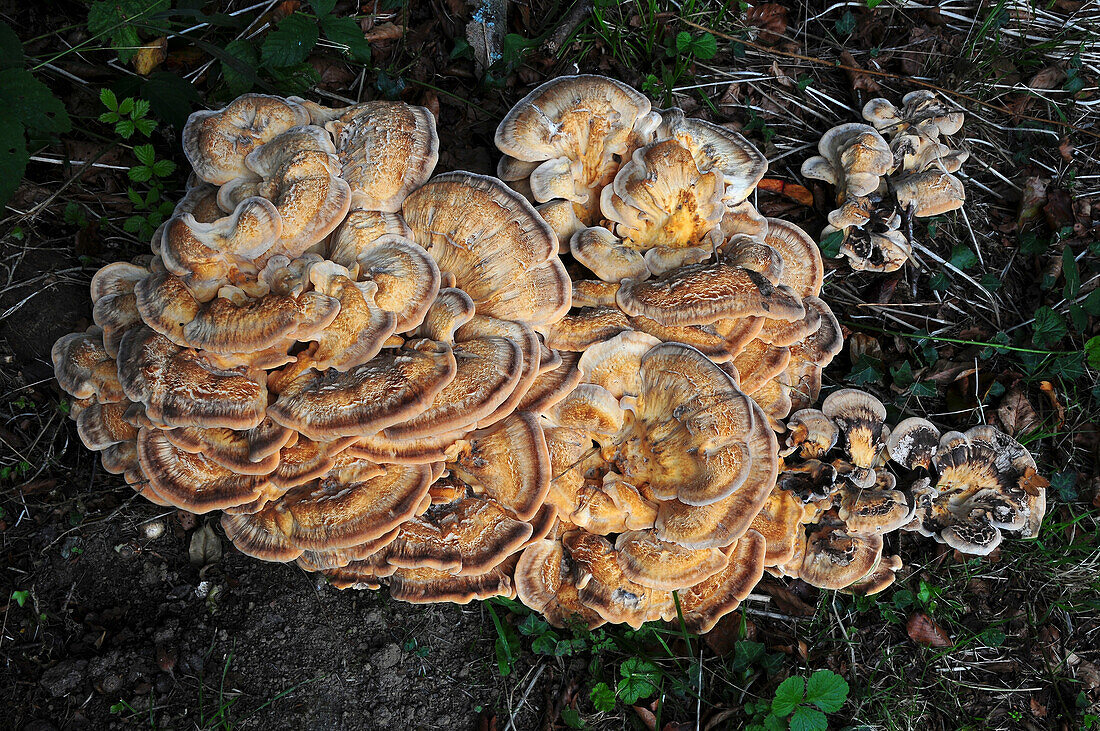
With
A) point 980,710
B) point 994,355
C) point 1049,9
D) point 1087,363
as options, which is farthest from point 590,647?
point 1049,9

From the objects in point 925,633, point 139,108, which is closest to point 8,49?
point 139,108

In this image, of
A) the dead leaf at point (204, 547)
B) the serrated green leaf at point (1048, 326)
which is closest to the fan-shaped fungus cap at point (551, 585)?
the dead leaf at point (204, 547)

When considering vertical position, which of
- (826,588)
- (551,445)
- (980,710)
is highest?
(551,445)

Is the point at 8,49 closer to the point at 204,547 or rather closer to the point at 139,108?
the point at 139,108

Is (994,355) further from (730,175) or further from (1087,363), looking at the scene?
(730,175)

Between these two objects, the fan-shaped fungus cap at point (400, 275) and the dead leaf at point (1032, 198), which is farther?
the dead leaf at point (1032, 198)

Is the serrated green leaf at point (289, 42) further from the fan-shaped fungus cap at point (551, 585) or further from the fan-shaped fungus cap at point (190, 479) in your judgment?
the fan-shaped fungus cap at point (551, 585)

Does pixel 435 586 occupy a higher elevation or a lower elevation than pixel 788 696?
higher
